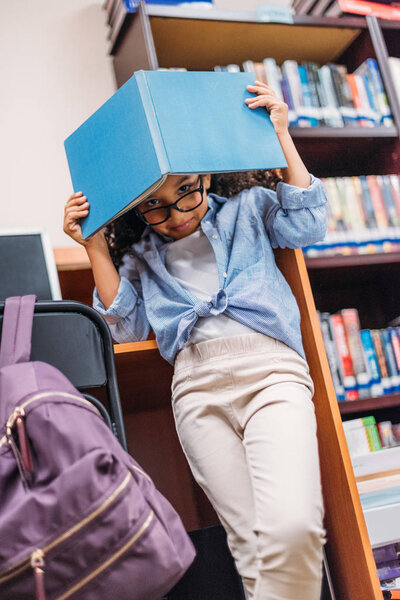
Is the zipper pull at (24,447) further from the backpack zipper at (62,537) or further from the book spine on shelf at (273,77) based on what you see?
the book spine on shelf at (273,77)

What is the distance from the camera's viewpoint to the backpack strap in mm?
876

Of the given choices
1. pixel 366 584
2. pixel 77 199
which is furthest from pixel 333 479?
pixel 77 199

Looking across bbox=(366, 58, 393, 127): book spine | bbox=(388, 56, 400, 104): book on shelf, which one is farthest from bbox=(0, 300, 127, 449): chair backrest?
bbox=(388, 56, 400, 104): book on shelf

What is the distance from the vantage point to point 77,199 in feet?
3.72

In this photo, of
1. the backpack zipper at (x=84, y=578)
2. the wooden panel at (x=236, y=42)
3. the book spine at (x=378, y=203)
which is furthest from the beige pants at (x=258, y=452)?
the wooden panel at (x=236, y=42)

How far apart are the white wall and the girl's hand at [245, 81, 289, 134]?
89cm

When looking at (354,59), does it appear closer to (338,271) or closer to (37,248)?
(338,271)

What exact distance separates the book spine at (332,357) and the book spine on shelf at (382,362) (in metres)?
0.13

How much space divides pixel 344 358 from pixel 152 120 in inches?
36.3

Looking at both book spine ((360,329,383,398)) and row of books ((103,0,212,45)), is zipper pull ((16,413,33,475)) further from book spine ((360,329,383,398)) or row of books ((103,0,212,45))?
row of books ((103,0,212,45))

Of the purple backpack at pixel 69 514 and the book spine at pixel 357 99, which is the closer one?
the purple backpack at pixel 69 514

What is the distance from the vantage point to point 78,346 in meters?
0.96

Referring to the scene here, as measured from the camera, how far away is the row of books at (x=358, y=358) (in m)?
1.60

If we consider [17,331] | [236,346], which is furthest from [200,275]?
[17,331]
